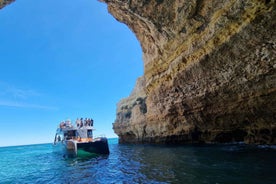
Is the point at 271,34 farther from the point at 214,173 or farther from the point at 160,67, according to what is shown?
the point at 160,67

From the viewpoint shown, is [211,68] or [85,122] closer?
[211,68]

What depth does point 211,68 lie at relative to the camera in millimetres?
18859

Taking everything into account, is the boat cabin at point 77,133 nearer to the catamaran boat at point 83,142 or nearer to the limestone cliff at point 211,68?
the catamaran boat at point 83,142

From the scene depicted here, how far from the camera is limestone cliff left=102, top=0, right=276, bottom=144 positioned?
15.2 metres

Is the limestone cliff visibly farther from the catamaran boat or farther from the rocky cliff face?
the catamaran boat

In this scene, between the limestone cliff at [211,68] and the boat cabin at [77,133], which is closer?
the limestone cliff at [211,68]

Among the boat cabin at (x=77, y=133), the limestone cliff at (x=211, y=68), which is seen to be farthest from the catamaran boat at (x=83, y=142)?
the limestone cliff at (x=211, y=68)

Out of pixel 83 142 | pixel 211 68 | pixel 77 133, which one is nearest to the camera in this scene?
pixel 211 68

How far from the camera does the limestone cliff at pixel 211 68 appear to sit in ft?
49.9

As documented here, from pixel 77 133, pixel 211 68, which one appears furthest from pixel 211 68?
pixel 77 133

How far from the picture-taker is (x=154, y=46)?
29516 millimetres

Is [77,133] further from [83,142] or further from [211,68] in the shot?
[211,68]

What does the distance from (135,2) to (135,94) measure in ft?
112

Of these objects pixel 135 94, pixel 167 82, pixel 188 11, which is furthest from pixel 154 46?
pixel 135 94
